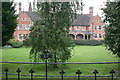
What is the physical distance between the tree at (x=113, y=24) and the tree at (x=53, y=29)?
4.89 feet

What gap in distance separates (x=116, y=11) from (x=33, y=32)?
11.5 ft

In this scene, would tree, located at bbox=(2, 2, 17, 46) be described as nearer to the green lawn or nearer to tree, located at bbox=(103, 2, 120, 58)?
the green lawn

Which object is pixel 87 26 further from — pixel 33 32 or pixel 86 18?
pixel 33 32

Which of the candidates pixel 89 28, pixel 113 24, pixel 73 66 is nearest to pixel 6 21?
pixel 73 66

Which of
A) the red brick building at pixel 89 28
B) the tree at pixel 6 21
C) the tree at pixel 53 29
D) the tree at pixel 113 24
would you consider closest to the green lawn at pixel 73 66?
the tree at pixel 53 29

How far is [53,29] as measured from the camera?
6.82 m

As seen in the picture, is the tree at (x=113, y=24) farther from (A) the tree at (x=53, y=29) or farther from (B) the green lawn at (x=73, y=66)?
(A) the tree at (x=53, y=29)

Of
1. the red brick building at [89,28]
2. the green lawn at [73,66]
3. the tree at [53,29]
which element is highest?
the red brick building at [89,28]

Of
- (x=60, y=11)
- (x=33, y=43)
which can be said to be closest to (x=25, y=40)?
(x=33, y=43)

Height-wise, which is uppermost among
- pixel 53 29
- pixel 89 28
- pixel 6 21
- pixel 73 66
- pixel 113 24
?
pixel 89 28

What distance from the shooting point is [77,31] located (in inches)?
1699

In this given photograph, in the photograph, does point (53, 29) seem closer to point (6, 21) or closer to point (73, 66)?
point (73, 66)

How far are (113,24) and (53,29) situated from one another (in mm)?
2518

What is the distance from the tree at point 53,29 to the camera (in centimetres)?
650
